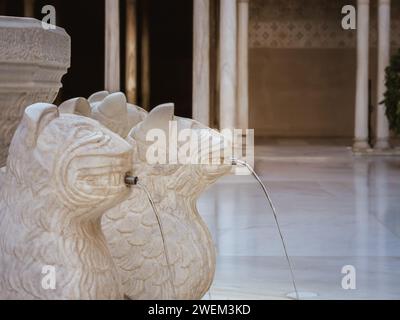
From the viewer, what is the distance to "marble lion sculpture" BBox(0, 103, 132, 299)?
3.37m

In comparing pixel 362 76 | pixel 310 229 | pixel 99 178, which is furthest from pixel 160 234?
pixel 362 76

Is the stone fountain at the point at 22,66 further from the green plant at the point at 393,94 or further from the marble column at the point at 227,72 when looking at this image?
the green plant at the point at 393,94

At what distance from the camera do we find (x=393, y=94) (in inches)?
532

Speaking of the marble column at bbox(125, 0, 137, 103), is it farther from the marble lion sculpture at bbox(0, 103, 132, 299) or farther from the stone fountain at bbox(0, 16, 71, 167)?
the marble lion sculpture at bbox(0, 103, 132, 299)

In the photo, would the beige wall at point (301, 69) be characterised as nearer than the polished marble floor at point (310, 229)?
No

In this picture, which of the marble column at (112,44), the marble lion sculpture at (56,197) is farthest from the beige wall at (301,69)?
the marble lion sculpture at (56,197)

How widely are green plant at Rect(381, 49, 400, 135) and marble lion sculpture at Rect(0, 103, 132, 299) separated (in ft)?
33.4

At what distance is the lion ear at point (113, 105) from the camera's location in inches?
170

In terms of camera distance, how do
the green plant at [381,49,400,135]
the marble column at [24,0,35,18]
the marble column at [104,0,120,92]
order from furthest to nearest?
1. the marble column at [24,0,35,18]
2. the marble column at [104,0,120,92]
3. the green plant at [381,49,400,135]

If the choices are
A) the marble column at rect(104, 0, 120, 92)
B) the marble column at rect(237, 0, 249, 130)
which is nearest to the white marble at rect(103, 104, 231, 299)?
the marble column at rect(104, 0, 120, 92)

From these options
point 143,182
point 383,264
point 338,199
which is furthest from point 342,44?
point 143,182

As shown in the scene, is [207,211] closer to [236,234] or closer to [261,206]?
[261,206]

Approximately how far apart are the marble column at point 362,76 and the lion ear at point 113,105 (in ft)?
34.8
